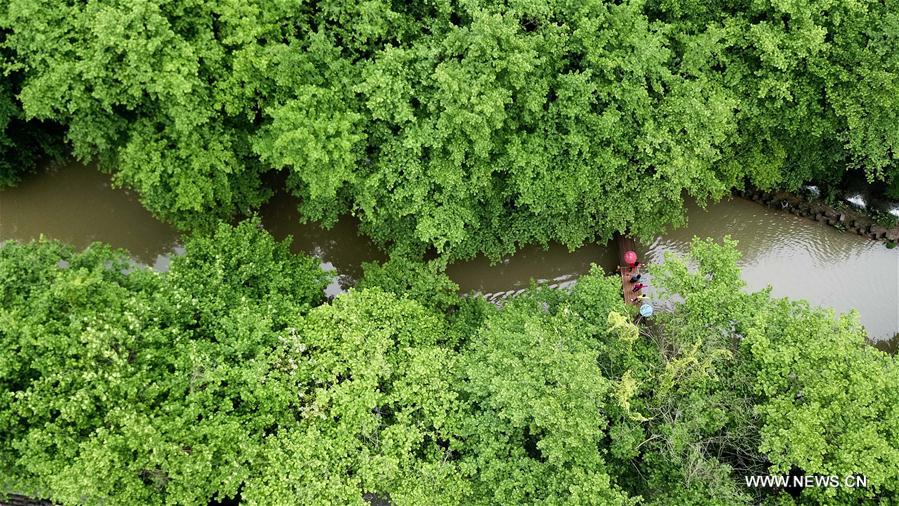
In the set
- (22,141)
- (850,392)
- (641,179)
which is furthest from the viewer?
(22,141)

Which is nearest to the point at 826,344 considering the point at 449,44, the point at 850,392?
the point at 850,392

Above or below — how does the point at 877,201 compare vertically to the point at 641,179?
below

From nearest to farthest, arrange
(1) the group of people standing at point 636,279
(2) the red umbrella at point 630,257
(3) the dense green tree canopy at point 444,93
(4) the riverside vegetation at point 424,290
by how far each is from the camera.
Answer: (4) the riverside vegetation at point 424,290 → (3) the dense green tree canopy at point 444,93 → (1) the group of people standing at point 636,279 → (2) the red umbrella at point 630,257

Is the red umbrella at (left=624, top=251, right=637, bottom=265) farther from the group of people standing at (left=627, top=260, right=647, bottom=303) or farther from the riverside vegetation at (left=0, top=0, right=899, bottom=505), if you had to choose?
the riverside vegetation at (left=0, top=0, right=899, bottom=505)

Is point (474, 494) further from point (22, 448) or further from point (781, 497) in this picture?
point (22, 448)

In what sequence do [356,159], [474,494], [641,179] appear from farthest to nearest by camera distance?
[641,179], [356,159], [474,494]

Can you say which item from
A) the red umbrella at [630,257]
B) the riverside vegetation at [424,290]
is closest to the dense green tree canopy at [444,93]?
the riverside vegetation at [424,290]

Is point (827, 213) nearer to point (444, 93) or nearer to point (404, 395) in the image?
point (444, 93)

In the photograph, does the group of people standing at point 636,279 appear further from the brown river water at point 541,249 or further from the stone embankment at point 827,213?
the stone embankment at point 827,213

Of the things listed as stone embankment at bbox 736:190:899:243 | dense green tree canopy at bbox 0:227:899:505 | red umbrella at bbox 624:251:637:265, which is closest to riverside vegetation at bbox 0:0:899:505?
dense green tree canopy at bbox 0:227:899:505
